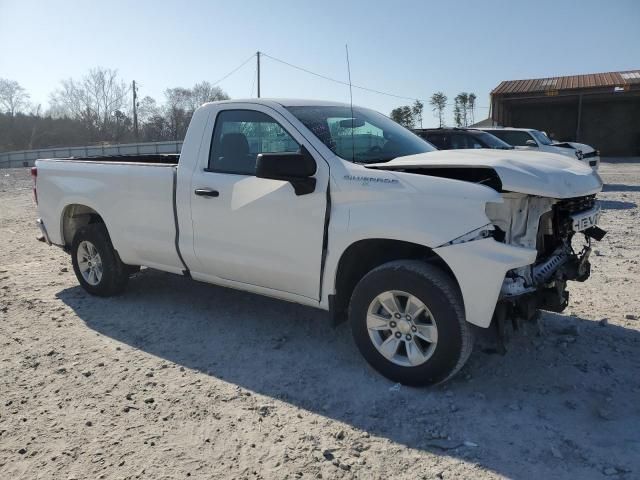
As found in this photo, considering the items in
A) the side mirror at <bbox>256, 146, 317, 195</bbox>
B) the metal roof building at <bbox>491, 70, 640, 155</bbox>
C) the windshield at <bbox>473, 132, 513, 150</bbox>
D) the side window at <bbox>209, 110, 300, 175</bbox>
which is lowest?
the side mirror at <bbox>256, 146, 317, 195</bbox>

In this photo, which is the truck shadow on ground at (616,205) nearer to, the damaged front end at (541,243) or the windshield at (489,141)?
the windshield at (489,141)

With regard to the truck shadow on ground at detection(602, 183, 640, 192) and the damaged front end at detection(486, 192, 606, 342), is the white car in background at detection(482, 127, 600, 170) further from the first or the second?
the damaged front end at detection(486, 192, 606, 342)

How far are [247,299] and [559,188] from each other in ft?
10.8

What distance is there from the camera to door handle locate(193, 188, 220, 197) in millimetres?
4406

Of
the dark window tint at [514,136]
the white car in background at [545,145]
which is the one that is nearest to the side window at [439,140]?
the white car in background at [545,145]

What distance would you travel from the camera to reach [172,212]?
4.78 metres

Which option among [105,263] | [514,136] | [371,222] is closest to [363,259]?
[371,222]

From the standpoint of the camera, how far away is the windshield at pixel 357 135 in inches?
161

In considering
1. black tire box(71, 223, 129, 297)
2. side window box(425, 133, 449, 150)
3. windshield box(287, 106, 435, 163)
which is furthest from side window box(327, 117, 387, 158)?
side window box(425, 133, 449, 150)

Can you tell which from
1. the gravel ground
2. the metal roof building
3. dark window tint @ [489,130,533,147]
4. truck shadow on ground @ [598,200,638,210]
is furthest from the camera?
the metal roof building

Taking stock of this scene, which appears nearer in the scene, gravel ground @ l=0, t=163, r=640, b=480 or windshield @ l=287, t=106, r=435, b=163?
gravel ground @ l=0, t=163, r=640, b=480

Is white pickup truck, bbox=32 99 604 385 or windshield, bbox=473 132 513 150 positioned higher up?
windshield, bbox=473 132 513 150

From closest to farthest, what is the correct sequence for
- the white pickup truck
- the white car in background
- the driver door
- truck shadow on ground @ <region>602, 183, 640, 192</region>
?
the white pickup truck → the driver door → the white car in background → truck shadow on ground @ <region>602, 183, 640, 192</region>

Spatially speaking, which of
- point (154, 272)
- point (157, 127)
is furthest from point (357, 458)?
point (157, 127)
